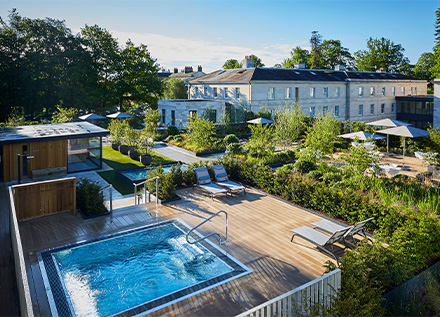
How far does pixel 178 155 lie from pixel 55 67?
1895 cm

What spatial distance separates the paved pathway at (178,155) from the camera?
70.0 feet

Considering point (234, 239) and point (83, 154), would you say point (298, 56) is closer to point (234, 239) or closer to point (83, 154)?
point (83, 154)

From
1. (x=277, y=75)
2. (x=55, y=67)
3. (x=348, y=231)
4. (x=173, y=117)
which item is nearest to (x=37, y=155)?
(x=348, y=231)

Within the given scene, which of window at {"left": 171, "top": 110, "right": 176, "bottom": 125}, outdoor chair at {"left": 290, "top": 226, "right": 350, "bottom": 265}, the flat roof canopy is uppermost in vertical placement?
window at {"left": 171, "top": 110, "right": 176, "bottom": 125}

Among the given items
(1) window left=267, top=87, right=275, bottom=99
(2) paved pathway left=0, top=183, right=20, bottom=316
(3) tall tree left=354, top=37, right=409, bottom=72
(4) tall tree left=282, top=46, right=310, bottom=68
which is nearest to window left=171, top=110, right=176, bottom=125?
(1) window left=267, top=87, right=275, bottom=99

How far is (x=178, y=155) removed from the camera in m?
22.9

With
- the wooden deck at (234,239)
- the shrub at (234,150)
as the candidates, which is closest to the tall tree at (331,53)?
the shrub at (234,150)

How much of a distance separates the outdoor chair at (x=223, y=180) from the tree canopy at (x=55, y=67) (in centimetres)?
2520

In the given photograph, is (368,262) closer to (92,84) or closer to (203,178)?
(203,178)

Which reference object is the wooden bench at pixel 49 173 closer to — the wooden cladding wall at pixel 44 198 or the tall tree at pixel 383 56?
the wooden cladding wall at pixel 44 198

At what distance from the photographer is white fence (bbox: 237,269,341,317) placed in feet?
15.5

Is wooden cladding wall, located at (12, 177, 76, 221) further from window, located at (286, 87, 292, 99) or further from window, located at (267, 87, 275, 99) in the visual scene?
window, located at (286, 87, 292, 99)

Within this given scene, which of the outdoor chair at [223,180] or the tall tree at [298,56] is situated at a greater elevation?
the tall tree at [298,56]

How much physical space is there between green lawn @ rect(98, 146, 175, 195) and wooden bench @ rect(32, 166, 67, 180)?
73.5 inches
